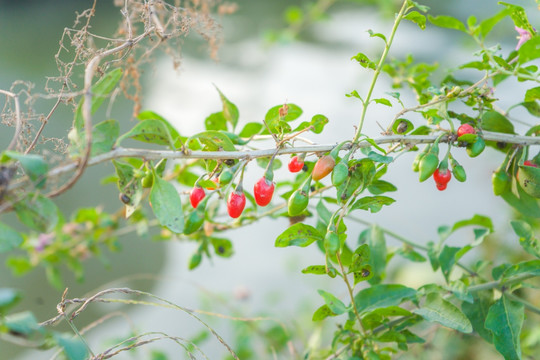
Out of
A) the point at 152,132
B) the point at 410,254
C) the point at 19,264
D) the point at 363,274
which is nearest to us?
the point at 152,132

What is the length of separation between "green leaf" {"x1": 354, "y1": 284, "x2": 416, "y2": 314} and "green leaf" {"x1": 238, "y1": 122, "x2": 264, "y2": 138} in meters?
0.24

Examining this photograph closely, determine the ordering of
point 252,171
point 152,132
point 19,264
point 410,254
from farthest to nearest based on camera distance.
Result: point 252,171
point 19,264
point 410,254
point 152,132

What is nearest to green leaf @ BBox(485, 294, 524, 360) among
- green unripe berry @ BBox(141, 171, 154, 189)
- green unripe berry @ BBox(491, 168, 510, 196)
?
green unripe berry @ BBox(491, 168, 510, 196)

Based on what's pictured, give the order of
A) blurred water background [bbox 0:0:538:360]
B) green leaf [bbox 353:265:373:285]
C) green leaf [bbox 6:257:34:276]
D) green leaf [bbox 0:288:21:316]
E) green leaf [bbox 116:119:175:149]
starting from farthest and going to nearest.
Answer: blurred water background [bbox 0:0:538:360] < green leaf [bbox 6:257:34:276] < green leaf [bbox 353:265:373:285] < green leaf [bbox 116:119:175:149] < green leaf [bbox 0:288:21:316]

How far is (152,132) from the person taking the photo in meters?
0.39

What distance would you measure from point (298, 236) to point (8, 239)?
0.24m

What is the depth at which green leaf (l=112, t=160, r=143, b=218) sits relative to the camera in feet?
1.35

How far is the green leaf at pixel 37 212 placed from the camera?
34 centimetres

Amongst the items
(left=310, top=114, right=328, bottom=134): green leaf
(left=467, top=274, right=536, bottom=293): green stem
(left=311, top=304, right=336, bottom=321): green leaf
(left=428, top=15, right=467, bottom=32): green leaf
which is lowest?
(left=467, top=274, right=536, bottom=293): green stem

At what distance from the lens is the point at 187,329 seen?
1420 millimetres

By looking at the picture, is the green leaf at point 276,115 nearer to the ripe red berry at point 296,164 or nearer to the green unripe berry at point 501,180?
the ripe red berry at point 296,164

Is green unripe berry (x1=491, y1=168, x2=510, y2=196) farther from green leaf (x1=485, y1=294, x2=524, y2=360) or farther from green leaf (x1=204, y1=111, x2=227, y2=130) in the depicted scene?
green leaf (x1=204, y1=111, x2=227, y2=130)

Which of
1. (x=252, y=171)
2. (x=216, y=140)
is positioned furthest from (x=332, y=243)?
(x=252, y=171)

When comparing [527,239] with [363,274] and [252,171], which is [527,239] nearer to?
[363,274]
